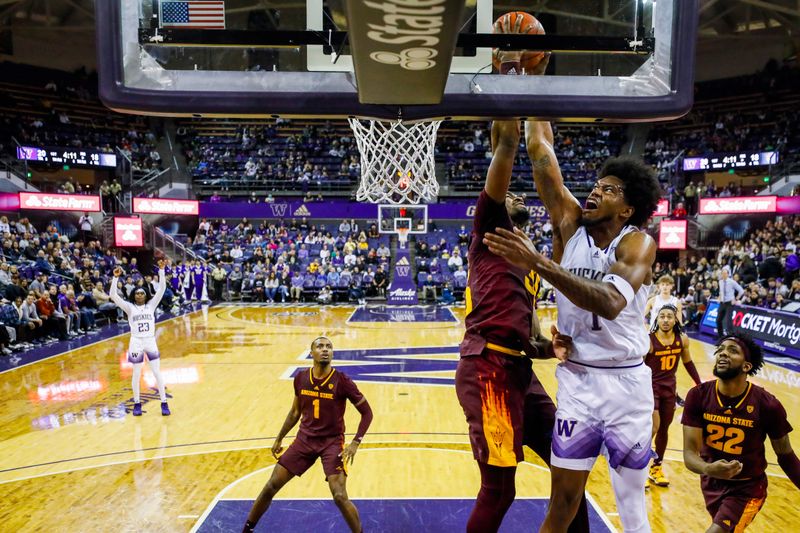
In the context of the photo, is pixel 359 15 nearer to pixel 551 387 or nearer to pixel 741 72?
pixel 551 387

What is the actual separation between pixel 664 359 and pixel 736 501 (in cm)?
226

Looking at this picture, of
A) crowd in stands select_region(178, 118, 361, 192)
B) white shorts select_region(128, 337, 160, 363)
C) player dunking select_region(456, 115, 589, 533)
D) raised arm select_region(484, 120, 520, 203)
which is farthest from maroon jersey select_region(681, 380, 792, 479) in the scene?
crowd in stands select_region(178, 118, 361, 192)

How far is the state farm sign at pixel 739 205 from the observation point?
2003 cm

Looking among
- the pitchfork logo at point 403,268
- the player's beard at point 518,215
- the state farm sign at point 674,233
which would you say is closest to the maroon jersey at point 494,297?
the player's beard at point 518,215

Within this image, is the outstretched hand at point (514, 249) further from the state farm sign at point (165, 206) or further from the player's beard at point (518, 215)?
the state farm sign at point (165, 206)

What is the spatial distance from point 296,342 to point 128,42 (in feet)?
36.4

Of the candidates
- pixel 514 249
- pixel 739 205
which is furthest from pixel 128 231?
pixel 739 205

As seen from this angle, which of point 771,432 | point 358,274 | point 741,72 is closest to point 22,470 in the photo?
point 771,432

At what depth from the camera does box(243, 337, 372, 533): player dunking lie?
4.18 metres

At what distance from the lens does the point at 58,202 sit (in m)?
19.6

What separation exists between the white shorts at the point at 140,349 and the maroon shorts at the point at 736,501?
22.2ft

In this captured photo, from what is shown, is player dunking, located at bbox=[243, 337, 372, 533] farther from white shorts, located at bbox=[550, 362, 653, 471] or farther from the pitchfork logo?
the pitchfork logo

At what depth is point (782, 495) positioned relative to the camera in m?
5.19

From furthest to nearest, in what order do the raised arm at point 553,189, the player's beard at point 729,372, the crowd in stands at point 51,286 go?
the crowd in stands at point 51,286 < the player's beard at point 729,372 < the raised arm at point 553,189
